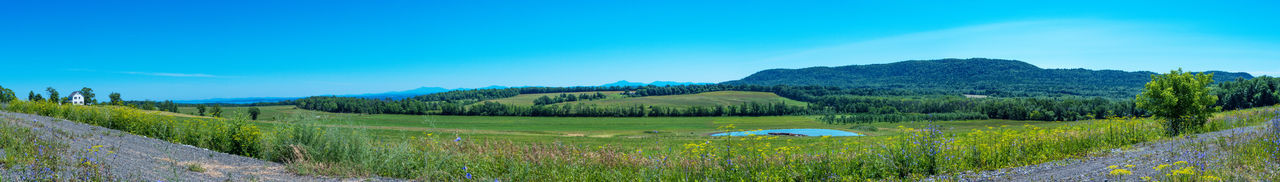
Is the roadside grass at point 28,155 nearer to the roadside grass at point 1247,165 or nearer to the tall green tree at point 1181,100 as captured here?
the roadside grass at point 1247,165

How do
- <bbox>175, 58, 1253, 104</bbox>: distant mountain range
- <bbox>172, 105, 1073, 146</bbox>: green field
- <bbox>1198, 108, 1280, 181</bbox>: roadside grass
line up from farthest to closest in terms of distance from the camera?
<bbox>175, 58, 1253, 104</bbox>: distant mountain range < <bbox>172, 105, 1073, 146</bbox>: green field < <bbox>1198, 108, 1280, 181</bbox>: roadside grass

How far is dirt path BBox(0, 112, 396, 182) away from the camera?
5.64 m

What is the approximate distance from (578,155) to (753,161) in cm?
269

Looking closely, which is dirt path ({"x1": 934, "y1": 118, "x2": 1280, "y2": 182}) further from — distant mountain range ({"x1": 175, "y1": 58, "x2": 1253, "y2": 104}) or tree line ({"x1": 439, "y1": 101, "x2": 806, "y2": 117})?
distant mountain range ({"x1": 175, "y1": 58, "x2": 1253, "y2": 104})

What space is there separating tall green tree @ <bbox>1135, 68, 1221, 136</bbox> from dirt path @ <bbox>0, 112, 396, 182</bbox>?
1633 centimetres

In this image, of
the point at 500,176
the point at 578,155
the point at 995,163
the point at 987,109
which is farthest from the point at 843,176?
the point at 987,109

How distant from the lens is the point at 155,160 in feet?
22.0

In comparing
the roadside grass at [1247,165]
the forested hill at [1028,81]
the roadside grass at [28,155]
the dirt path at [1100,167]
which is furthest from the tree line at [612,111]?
the roadside grass at [1247,165]

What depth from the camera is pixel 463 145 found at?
8953 millimetres

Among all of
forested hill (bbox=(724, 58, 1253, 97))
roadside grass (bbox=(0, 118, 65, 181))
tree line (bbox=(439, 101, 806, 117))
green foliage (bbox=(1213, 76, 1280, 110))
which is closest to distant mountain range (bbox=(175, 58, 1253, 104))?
forested hill (bbox=(724, 58, 1253, 97))

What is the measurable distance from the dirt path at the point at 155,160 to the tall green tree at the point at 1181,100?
53.6 feet

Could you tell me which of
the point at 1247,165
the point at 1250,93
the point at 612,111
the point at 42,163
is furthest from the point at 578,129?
the point at 1250,93

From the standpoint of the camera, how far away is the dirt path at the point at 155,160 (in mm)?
5637

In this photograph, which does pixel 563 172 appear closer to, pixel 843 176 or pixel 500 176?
pixel 500 176
